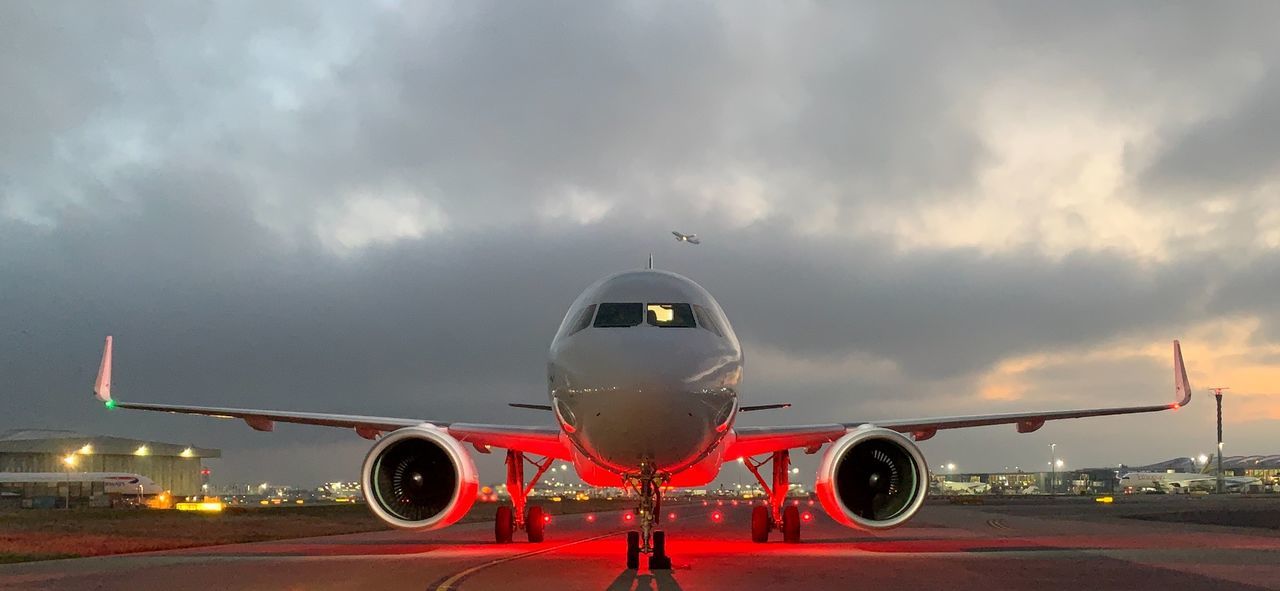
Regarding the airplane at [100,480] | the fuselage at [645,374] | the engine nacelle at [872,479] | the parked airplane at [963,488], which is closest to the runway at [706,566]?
the engine nacelle at [872,479]

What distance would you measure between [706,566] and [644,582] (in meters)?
2.47

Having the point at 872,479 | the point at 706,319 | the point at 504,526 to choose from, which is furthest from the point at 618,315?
the point at 504,526

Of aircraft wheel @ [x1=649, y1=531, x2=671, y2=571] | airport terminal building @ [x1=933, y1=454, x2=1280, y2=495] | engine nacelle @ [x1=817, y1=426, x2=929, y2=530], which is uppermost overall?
engine nacelle @ [x1=817, y1=426, x2=929, y2=530]

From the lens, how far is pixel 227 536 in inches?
1059

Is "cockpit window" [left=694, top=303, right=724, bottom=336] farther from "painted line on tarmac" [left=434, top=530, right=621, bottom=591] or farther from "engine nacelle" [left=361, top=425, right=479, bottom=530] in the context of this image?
"engine nacelle" [left=361, top=425, right=479, bottom=530]

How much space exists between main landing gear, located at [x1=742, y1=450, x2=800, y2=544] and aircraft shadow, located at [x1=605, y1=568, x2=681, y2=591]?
23.1ft

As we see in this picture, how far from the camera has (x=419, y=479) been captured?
1686 centimetres

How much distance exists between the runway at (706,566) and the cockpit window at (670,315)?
313 centimetres

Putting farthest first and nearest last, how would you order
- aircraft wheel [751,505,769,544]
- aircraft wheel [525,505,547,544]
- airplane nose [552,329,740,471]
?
1. aircraft wheel [525,505,547,544]
2. aircraft wheel [751,505,769,544]
3. airplane nose [552,329,740,471]

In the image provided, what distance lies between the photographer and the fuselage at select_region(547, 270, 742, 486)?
1200 cm

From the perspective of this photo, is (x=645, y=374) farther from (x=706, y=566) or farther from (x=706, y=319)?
(x=706, y=566)

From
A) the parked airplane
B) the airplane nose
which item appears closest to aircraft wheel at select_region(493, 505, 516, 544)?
the airplane nose

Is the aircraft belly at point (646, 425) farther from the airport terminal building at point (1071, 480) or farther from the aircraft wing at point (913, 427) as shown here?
the airport terminal building at point (1071, 480)

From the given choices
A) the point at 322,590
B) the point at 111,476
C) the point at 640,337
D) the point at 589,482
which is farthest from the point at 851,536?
the point at 111,476
